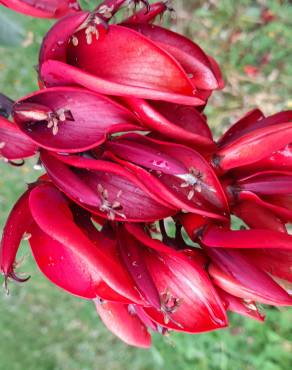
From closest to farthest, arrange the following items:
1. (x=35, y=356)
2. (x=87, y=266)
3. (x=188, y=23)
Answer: (x=87, y=266) < (x=188, y=23) < (x=35, y=356)

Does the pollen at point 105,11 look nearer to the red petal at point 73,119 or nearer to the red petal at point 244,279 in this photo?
the red petal at point 73,119

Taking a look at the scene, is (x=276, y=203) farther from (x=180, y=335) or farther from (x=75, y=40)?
(x=180, y=335)

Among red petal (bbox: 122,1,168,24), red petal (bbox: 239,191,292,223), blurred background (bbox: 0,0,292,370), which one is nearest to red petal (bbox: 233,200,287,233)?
red petal (bbox: 239,191,292,223)

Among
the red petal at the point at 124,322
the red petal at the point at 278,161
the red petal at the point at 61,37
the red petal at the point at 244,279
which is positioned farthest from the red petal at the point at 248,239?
the red petal at the point at 61,37

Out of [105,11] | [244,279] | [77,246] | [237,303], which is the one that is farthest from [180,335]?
[105,11]

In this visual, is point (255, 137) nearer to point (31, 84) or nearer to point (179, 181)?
point (179, 181)

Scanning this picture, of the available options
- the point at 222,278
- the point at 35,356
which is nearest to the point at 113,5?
the point at 222,278

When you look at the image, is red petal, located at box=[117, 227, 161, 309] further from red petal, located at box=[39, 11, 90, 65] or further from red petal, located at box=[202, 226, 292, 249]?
red petal, located at box=[39, 11, 90, 65]
